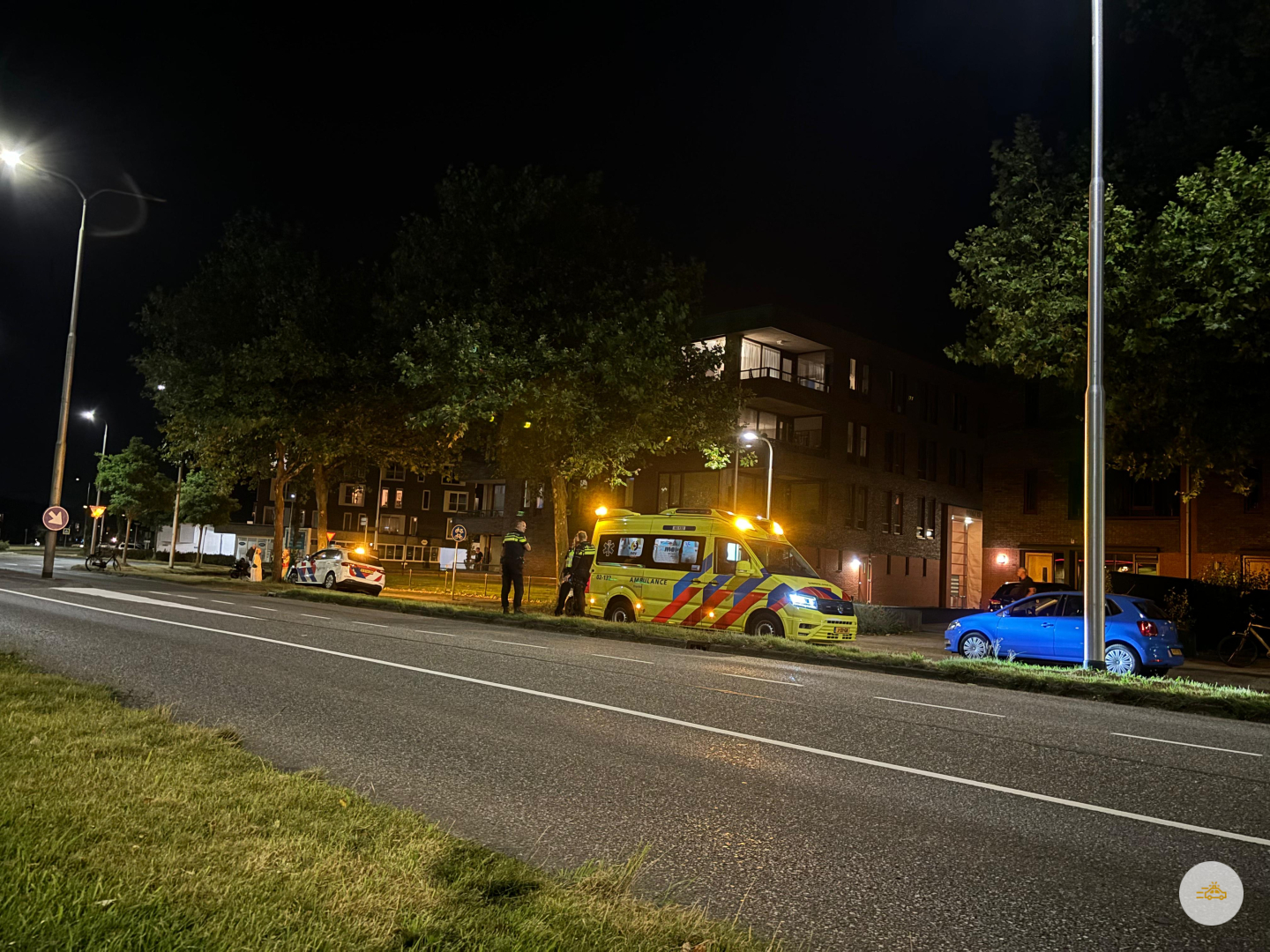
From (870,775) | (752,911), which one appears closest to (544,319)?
(870,775)

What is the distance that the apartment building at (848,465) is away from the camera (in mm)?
42594

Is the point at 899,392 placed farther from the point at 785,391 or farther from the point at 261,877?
the point at 261,877

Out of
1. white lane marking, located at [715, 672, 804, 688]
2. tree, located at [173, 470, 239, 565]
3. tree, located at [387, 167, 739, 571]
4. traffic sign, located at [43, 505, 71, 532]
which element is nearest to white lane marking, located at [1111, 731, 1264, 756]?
white lane marking, located at [715, 672, 804, 688]

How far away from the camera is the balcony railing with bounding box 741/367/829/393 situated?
42806 millimetres

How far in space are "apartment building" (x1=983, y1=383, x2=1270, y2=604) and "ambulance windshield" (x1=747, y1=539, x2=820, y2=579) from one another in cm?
2027

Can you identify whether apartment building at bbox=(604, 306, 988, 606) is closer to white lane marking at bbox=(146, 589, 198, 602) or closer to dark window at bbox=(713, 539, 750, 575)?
dark window at bbox=(713, 539, 750, 575)

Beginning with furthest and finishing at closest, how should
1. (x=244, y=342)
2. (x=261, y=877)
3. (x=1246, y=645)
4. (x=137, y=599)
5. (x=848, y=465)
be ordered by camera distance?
(x=848, y=465), (x=244, y=342), (x=1246, y=645), (x=137, y=599), (x=261, y=877)

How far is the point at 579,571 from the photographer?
21547 mm

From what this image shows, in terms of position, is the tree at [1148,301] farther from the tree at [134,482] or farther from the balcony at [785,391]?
the tree at [134,482]

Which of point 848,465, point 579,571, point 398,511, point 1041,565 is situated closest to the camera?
point 579,571

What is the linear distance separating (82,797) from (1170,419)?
2048 centimetres

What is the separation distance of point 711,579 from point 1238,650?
445 inches

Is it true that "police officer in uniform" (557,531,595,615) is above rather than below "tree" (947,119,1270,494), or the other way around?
below

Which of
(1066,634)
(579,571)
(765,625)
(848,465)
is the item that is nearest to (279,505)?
(579,571)
